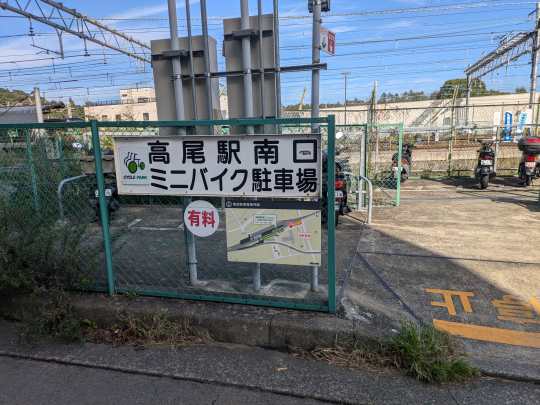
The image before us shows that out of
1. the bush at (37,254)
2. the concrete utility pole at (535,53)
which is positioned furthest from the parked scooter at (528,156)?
the concrete utility pole at (535,53)

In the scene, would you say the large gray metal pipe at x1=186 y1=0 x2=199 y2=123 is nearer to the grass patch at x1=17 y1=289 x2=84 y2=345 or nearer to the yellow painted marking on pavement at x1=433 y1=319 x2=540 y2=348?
the grass patch at x1=17 y1=289 x2=84 y2=345

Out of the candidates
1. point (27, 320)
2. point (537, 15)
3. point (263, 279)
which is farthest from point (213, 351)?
point (537, 15)

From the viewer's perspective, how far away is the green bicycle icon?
3379 millimetres

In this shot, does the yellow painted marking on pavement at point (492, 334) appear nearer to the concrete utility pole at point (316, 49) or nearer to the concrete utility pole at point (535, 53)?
the concrete utility pole at point (316, 49)

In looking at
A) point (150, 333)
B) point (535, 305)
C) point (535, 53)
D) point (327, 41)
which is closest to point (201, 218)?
point (150, 333)

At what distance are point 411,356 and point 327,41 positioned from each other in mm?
3300

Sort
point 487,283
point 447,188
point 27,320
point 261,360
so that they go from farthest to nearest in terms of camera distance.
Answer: point 447,188 → point 487,283 → point 27,320 → point 261,360

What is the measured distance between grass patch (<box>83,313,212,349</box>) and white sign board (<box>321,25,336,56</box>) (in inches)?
125

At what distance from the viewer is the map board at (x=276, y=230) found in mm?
3053

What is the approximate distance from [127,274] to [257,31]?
2.98m

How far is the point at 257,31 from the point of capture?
3.28 m

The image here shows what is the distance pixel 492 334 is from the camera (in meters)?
3.10

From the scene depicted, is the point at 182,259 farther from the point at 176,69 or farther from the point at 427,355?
the point at 427,355

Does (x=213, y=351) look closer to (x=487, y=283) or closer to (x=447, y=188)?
(x=487, y=283)
